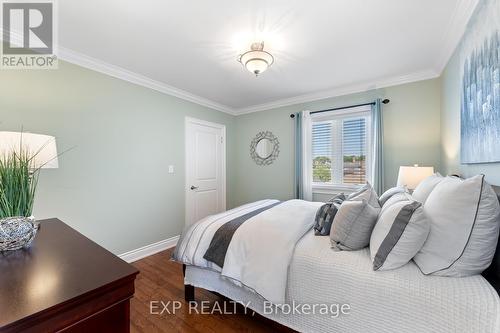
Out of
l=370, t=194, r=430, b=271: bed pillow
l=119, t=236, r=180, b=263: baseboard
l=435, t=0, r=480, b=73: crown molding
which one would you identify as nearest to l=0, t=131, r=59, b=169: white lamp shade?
l=119, t=236, r=180, b=263: baseboard

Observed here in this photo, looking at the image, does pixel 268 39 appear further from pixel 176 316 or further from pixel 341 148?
pixel 176 316

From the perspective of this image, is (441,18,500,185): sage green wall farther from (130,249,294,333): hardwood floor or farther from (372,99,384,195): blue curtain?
(130,249,294,333): hardwood floor

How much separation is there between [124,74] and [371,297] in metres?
3.39

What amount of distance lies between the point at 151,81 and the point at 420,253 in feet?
11.3

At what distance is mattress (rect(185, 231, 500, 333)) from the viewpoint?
97 centimetres

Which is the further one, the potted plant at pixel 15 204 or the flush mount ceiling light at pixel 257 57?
the flush mount ceiling light at pixel 257 57

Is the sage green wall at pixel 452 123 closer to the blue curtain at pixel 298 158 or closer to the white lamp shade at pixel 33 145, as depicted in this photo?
the blue curtain at pixel 298 158

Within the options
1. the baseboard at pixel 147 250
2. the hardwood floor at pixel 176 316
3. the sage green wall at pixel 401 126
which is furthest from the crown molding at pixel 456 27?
the baseboard at pixel 147 250

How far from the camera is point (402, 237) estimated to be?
3.85 feet

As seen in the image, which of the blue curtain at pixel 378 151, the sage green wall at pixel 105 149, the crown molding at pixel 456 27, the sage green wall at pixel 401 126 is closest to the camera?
the crown molding at pixel 456 27

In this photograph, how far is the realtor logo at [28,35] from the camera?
67.9 inches

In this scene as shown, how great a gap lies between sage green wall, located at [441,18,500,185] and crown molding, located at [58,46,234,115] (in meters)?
3.33

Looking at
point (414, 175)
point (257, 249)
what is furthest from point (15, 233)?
point (414, 175)

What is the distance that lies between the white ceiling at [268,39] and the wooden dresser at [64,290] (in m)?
1.81
